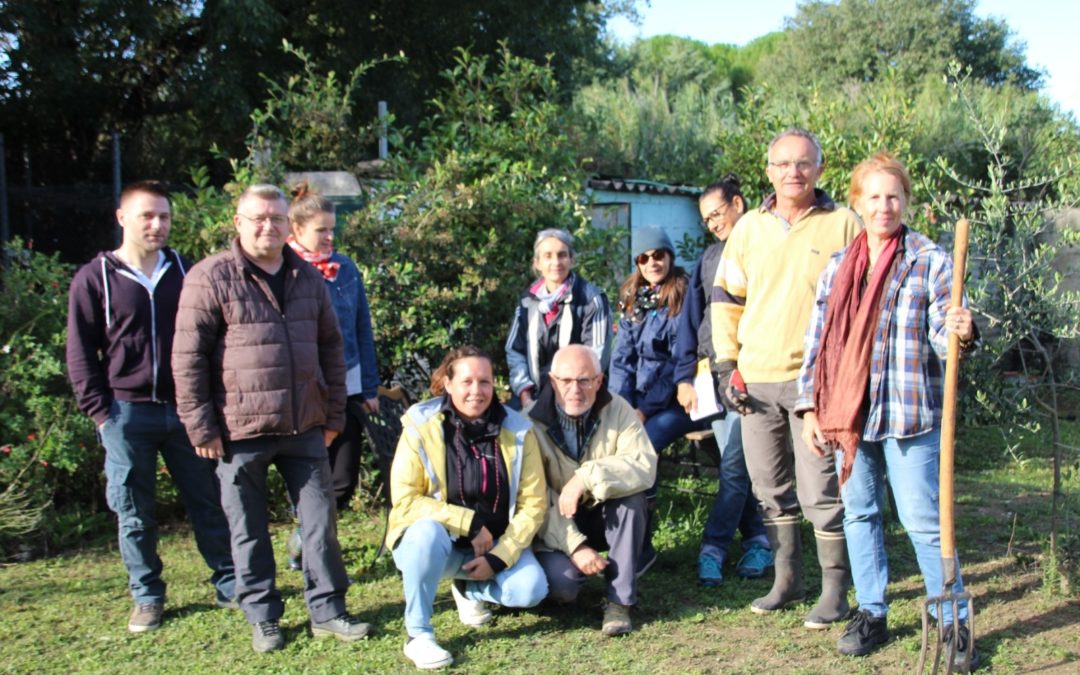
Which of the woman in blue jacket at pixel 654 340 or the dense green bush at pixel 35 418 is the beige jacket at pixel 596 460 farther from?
the dense green bush at pixel 35 418

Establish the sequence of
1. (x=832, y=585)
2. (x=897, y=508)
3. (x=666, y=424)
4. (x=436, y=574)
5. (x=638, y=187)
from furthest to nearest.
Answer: (x=638, y=187) → (x=666, y=424) → (x=832, y=585) → (x=436, y=574) → (x=897, y=508)

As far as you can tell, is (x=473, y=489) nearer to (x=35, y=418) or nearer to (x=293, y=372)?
(x=293, y=372)

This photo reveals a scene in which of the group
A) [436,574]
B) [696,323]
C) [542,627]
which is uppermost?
[696,323]

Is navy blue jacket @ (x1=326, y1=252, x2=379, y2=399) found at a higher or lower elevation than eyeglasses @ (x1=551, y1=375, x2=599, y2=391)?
higher

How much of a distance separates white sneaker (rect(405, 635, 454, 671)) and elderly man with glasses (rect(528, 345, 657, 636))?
24.0 inches

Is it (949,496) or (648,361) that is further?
(648,361)

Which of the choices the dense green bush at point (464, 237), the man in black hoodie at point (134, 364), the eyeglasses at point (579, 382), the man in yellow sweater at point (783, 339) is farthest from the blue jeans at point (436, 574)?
the dense green bush at point (464, 237)

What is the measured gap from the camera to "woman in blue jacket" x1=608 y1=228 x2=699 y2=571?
18.0 ft

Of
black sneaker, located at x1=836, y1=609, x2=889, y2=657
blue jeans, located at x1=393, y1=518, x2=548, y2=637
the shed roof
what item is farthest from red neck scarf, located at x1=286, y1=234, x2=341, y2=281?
the shed roof

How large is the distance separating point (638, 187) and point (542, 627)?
7.68 metres

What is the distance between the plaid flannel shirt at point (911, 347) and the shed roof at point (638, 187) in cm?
681

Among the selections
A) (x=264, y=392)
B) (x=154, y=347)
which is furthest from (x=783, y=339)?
(x=154, y=347)

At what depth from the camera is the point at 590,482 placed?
14.6 feet

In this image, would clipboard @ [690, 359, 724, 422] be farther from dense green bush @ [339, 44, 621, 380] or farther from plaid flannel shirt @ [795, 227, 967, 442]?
dense green bush @ [339, 44, 621, 380]
